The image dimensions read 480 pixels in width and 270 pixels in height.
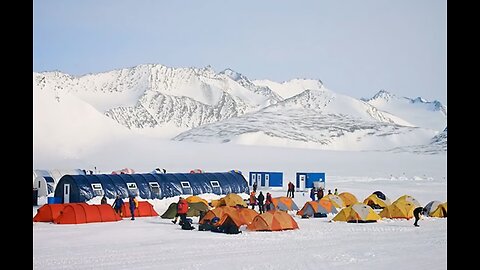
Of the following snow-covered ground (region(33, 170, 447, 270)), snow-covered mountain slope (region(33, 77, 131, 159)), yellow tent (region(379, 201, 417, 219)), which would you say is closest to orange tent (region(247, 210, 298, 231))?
snow-covered ground (region(33, 170, 447, 270))

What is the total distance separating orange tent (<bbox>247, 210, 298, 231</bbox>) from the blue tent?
31.8ft

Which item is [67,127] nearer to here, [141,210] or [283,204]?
[141,210]

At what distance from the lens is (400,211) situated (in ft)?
70.7

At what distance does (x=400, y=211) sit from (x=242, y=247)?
9.14 meters

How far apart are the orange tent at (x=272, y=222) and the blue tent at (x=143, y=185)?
9.70m

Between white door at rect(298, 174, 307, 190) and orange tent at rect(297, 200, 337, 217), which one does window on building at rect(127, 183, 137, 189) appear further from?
white door at rect(298, 174, 307, 190)

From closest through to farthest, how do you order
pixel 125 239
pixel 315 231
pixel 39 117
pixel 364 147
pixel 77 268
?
pixel 77 268
pixel 125 239
pixel 315 231
pixel 39 117
pixel 364 147

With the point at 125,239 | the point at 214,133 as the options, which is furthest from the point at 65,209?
the point at 214,133

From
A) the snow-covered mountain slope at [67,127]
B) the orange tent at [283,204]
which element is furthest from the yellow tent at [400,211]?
the snow-covered mountain slope at [67,127]

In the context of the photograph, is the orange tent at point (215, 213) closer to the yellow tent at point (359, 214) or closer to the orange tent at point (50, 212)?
the yellow tent at point (359, 214)

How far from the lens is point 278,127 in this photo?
15875 cm
